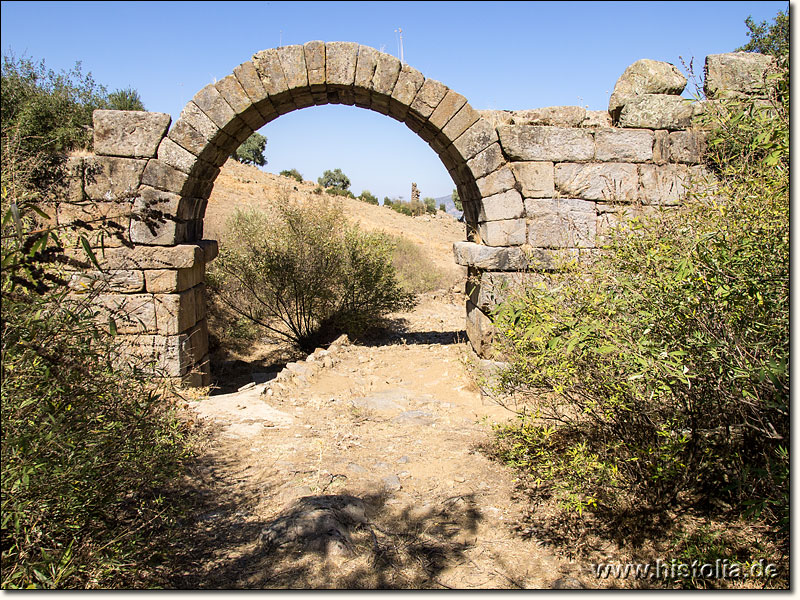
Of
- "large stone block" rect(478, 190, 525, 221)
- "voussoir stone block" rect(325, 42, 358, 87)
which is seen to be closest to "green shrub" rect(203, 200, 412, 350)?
"voussoir stone block" rect(325, 42, 358, 87)

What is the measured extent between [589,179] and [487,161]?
3.84 ft

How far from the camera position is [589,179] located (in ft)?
20.7

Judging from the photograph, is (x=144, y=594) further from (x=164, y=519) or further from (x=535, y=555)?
(x=535, y=555)

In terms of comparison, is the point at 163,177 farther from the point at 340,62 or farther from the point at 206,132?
the point at 340,62

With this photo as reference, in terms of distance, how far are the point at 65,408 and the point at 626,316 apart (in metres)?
2.81

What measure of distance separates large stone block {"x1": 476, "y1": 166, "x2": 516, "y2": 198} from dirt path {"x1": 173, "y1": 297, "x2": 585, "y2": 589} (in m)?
2.28

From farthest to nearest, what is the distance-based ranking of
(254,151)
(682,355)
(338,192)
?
(254,151) < (338,192) < (682,355)

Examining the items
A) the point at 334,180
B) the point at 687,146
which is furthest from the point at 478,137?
the point at 334,180

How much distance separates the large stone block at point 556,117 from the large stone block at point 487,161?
20.4 inches

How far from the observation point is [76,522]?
2590 mm

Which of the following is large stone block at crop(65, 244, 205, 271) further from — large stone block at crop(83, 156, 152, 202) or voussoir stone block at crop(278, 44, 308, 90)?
voussoir stone block at crop(278, 44, 308, 90)

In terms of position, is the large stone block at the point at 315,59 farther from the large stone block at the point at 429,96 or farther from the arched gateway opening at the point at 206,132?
the large stone block at the point at 429,96

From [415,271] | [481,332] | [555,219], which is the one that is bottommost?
[481,332]

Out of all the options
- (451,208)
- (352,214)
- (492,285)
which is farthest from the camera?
(451,208)
